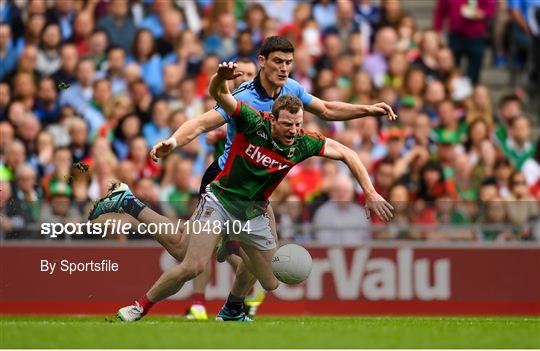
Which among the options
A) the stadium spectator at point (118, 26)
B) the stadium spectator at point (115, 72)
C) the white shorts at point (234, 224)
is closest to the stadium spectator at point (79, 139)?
the stadium spectator at point (115, 72)

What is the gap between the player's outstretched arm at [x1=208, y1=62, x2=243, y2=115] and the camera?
39.5 feet

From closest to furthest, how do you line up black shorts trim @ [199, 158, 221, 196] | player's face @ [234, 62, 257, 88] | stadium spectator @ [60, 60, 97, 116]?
1. black shorts trim @ [199, 158, 221, 196]
2. player's face @ [234, 62, 257, 88]
3. stadium spectator @ [60, 60, 97, 116]

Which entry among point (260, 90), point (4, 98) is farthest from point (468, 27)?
point (260, 90)

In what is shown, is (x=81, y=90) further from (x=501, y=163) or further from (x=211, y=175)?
(x=211, y=175)

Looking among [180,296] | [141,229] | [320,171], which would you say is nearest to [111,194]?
[141,229]

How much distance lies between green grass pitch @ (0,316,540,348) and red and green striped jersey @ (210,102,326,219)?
3.67 ft

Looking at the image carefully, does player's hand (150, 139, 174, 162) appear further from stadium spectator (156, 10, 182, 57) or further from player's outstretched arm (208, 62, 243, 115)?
stadium spectator (156, 10, 182, 57)

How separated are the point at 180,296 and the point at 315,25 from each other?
5.68m

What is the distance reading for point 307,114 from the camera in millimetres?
19250

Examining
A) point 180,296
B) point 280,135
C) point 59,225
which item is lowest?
point 180,296

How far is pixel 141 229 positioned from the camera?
50.2ft

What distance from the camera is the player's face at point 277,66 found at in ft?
43.4

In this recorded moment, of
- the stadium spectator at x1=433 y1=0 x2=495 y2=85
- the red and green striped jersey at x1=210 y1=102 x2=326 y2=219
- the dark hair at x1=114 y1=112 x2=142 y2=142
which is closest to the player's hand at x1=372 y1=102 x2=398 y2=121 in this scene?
the red and green striped jersey at x1=210 y1=102 x2=326 y2=219

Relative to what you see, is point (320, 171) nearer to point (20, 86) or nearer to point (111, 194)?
point (20, 86)
